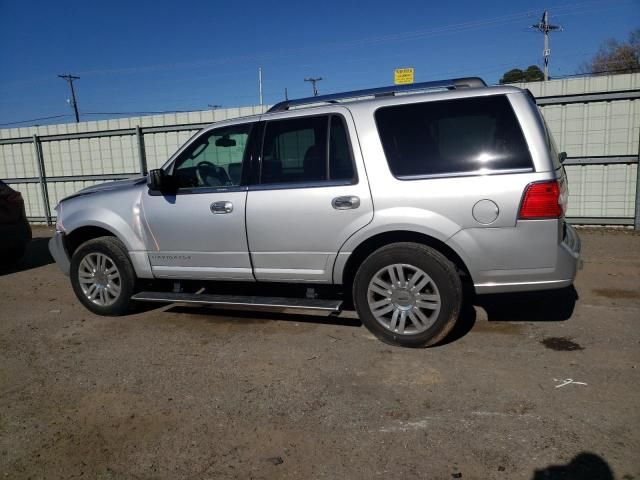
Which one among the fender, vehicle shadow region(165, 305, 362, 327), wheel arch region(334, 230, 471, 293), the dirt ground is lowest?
the dirt ground

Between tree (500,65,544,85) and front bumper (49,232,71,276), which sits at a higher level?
tree (500,65,544,85)

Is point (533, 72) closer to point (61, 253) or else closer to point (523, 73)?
point (523, 73)

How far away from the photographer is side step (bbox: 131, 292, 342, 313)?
14.2ft

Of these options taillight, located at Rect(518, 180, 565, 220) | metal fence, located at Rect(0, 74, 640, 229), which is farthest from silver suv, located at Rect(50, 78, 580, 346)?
metal fence, located at Rect(0, 74, 640, 229)

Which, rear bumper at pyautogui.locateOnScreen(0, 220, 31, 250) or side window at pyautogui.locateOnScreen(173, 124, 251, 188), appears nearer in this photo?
side window at pyautogui.locateOnScreen(173, 124, 251, 188)

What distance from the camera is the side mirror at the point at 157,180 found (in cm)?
474

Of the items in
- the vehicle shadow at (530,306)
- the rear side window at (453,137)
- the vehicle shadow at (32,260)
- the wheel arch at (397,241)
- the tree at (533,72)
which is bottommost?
the vehicle shadow at (530,306)

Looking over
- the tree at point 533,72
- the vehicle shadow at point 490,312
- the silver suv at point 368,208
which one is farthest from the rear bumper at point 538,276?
the tree at point 533,72

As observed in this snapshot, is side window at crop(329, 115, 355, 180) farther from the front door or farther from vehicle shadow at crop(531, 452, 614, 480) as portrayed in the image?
vehicle shadow at crop(531, 452, 614, 480)

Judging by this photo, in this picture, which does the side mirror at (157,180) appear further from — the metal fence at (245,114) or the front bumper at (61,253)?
the metal fence at (245,114)

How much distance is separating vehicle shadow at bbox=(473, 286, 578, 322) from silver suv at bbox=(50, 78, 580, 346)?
0.81 metres

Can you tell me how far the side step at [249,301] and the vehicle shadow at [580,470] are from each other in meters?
2.09

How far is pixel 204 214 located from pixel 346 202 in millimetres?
1395

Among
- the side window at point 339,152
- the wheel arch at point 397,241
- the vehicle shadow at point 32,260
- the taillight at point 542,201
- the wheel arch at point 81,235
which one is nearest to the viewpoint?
the taillight at point 542,201
